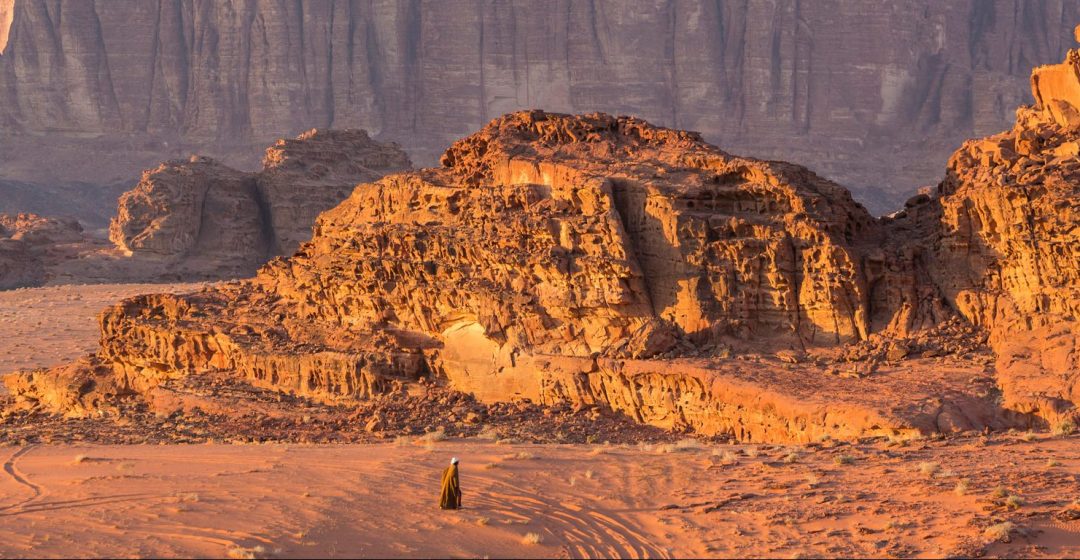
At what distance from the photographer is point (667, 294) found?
75.3 ft

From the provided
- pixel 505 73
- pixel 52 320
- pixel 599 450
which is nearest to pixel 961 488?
pixel 599 450

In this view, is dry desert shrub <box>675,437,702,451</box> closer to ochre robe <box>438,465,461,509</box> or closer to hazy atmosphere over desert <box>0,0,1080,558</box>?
hazy atmosphere over desert <box>0,0,1080,558</box>

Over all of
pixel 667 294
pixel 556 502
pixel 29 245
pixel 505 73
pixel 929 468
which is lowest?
pixel 556 502

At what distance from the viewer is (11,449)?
2117 cm

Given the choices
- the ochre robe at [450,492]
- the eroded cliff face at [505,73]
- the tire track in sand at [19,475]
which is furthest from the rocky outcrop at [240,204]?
the ochre robe at [450,492]

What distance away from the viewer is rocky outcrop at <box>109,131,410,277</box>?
59750 millimetres

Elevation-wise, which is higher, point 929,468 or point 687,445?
point 687,445

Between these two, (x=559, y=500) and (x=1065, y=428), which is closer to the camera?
(x=559, y=500)

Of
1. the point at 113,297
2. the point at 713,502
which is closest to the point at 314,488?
the point at 713,502

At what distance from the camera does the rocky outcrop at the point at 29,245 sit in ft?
197

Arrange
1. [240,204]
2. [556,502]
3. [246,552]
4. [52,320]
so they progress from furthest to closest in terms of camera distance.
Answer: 1. [240,204]
2. [52,320]
3. [556,502]
4. [246,552]

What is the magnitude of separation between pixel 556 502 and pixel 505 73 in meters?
88.0

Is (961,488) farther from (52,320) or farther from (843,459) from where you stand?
(52,320)

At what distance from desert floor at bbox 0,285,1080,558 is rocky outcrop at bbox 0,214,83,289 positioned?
42.4 metres
